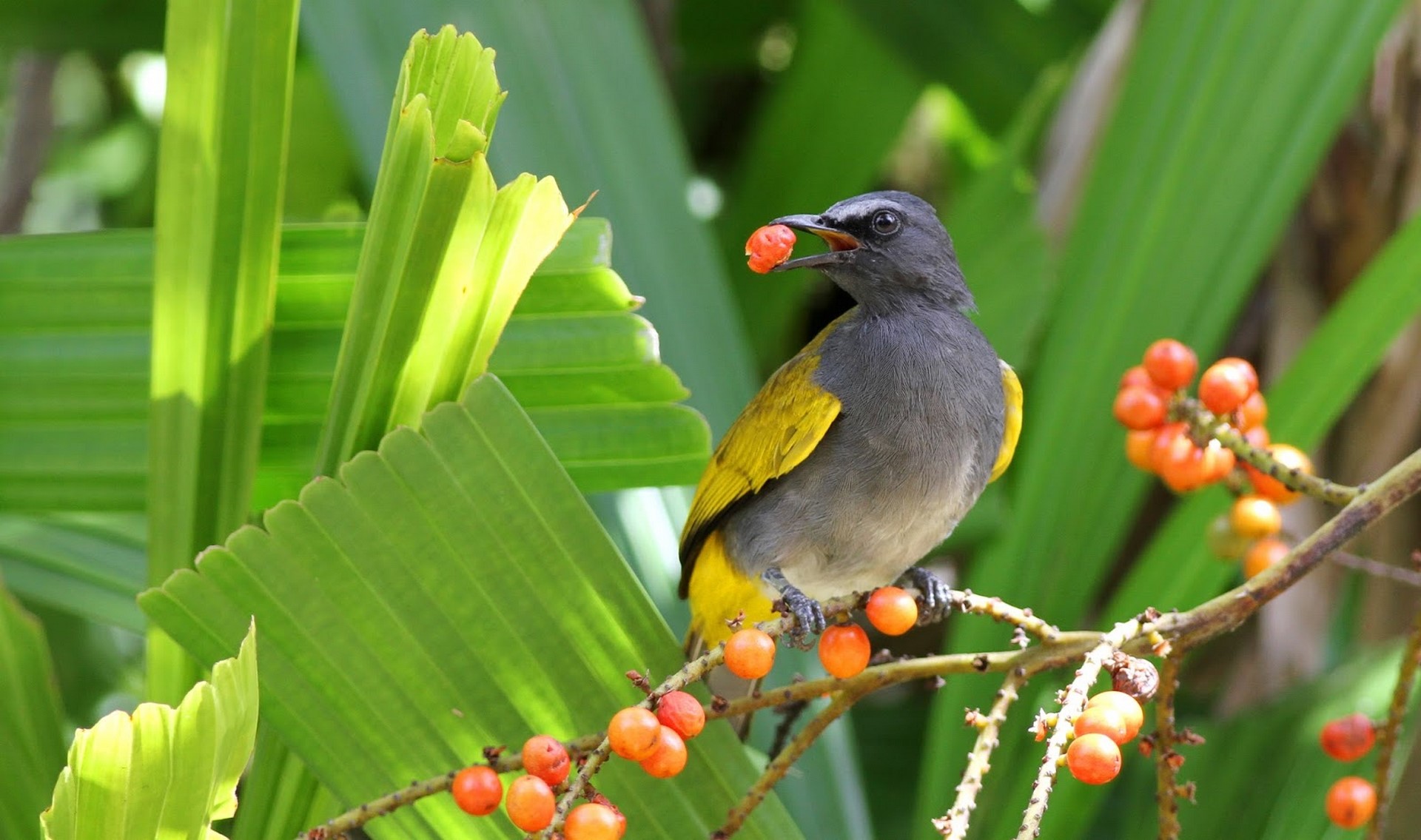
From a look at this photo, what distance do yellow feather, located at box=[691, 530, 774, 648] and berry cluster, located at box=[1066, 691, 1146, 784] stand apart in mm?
799

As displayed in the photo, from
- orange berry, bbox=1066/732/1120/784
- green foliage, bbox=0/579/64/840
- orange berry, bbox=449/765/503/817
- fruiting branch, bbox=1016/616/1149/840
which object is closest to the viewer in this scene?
fruiting branch, bbox=1016/616/1149/840

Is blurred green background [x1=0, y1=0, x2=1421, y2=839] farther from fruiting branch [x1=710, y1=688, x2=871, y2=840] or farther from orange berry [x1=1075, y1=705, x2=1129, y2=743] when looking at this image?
orange berry [x1=1075, y1=705, x2=1129, y2=743]

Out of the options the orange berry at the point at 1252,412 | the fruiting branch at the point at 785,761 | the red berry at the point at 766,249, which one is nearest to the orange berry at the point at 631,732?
the fruiting branch at the point at 785,761

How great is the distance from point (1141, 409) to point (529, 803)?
31.6 inches

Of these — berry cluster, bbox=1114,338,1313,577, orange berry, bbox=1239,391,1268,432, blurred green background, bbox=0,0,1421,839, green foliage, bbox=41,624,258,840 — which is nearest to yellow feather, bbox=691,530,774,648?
blurred green background, bbox=0,0,1421,839

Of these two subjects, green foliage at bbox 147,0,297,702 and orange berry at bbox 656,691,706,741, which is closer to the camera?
orange berry at bbox 656,691,706,741

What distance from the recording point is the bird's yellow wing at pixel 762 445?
1736mm

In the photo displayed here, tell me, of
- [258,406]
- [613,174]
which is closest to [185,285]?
[258,406]

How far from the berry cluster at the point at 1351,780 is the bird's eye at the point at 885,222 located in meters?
0.81

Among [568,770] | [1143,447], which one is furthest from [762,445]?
[568,770]

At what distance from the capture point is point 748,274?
3.03 m

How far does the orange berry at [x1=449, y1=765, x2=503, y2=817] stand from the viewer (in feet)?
3.75

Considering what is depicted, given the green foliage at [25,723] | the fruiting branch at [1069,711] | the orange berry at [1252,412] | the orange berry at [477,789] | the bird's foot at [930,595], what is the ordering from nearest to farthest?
the fruiting branch at [1069,711]
the orange berry at [477,789]
the green foliage at [25,723]
the orange berry at [1252,412]
the bird's foot at [930,595]

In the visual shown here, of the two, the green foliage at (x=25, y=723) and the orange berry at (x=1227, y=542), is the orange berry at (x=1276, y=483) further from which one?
the green foliage at (x=25, y=723)
